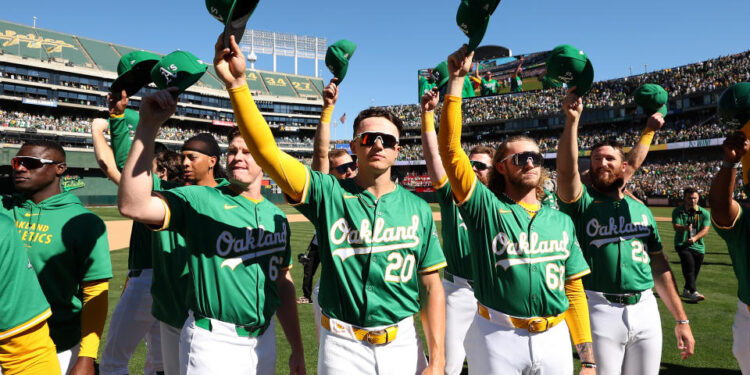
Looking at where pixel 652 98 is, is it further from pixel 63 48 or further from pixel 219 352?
pixel 63 48

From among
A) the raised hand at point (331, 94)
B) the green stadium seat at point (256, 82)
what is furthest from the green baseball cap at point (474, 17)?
the green stadium seat at point (256, 82)

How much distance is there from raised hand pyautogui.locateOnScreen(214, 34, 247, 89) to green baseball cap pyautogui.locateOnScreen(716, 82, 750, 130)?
376 cm

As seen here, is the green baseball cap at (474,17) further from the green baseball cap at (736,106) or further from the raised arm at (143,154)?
the green baseball cap at (736,106)

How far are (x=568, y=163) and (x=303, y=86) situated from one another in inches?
3046

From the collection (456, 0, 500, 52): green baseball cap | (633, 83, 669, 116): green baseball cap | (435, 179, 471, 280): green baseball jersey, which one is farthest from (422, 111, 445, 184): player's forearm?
(633, 83, 669, 116): green baseball cap

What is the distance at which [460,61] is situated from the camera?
264 centimetres

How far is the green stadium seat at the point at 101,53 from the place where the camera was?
186 ft

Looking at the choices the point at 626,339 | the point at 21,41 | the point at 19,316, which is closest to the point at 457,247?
the point at 626,339

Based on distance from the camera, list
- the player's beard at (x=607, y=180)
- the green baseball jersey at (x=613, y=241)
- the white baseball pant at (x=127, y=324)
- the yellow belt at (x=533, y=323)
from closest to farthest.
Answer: the yellow belt at (x=533, y=323) < the green baseball jersey at (x=613, y=241) < the player's beard at (x=607, y=180) < the white baseball pant at (x=127, y=324)

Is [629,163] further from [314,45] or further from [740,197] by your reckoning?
[314,45]

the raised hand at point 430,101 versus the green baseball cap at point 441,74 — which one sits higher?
the green baseball cap at point 441,74

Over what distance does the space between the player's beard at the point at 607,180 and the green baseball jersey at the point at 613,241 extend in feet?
0.24

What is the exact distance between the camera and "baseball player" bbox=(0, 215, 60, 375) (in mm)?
2291

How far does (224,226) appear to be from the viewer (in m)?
2.85
